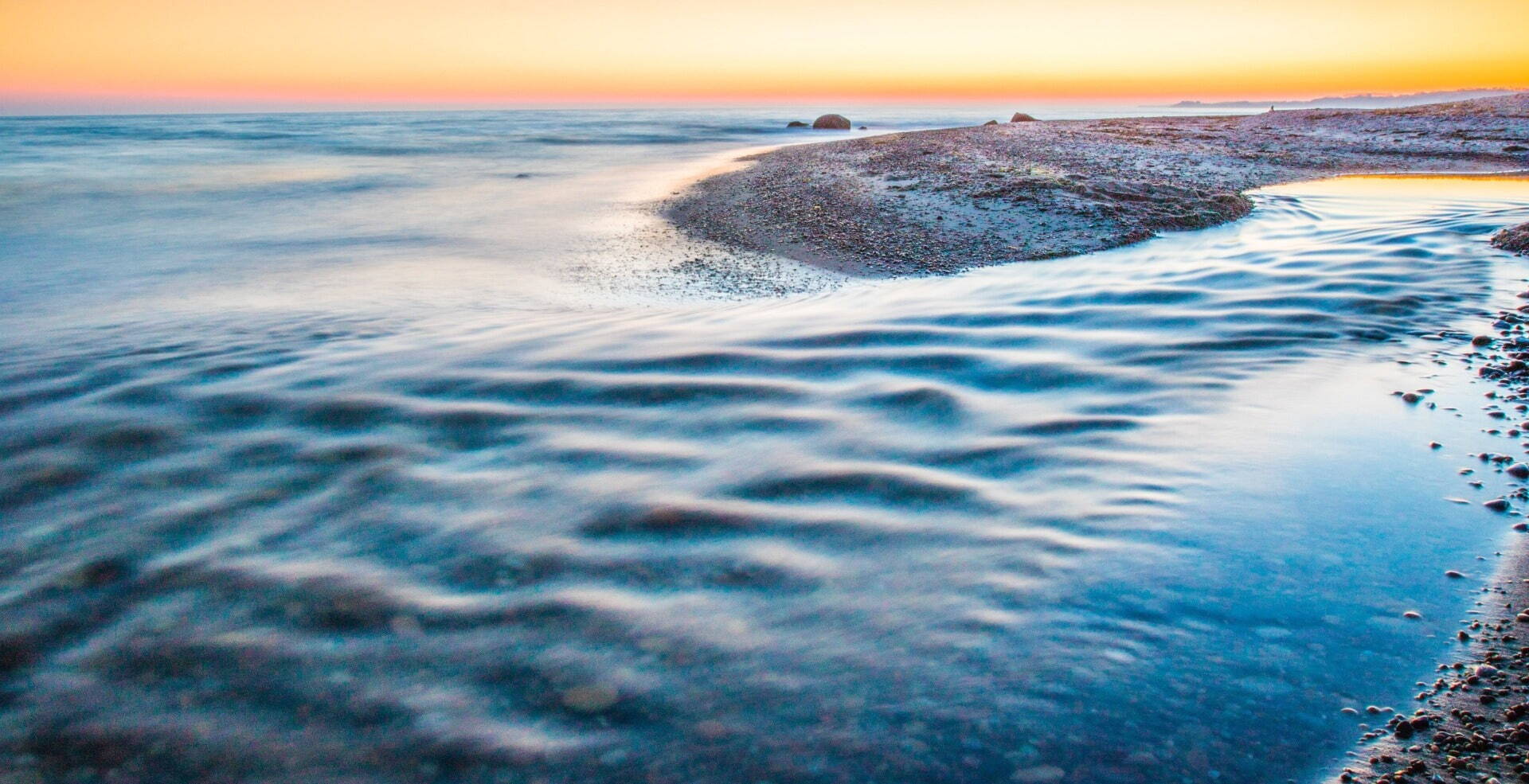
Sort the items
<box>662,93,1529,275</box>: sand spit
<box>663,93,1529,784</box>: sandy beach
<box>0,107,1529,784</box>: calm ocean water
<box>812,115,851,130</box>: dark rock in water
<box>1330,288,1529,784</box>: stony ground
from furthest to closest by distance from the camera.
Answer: <box>812,115,851,130</box>: dark rock in water, <box>662,93,1529,275</box>: sand spit, <box>0,107,1529,784</box>: calm ocean water, <box>663,93,1529,784</box>: sandy beach, <box>1330,288,1529,784</box>: stony ground

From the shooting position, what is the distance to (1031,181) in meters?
11.4

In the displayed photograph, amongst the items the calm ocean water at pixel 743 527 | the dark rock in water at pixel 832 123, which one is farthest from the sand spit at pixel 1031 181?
the dark rock in water at pixel 832 123

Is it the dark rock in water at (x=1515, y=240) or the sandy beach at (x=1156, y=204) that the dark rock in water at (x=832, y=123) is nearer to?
the sandy beach at (x=1156, y=204)

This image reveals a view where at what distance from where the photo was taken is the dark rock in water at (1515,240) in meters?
8.12

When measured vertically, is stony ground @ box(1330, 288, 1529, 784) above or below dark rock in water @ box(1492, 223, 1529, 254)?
below

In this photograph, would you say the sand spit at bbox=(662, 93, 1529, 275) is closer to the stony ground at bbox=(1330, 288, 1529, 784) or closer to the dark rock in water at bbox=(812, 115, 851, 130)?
the stony ground at bbox=(1330, 288, 1529, 784)

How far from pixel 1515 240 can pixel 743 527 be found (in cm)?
935

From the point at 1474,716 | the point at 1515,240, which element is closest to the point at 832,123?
the point at 1515,240

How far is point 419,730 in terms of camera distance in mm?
2250

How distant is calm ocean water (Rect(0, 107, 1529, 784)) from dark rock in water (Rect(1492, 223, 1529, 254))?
127 centimetres

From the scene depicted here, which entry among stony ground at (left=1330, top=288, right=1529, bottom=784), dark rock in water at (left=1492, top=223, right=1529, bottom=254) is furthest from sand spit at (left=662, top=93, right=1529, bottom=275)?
stony ground at (left=1330, top=288, right=1529, bottom=784)

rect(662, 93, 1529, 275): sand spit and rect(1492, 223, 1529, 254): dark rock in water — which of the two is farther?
rect(662, 93, 1529, 275): sand spit

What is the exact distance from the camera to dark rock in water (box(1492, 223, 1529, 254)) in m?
8.12

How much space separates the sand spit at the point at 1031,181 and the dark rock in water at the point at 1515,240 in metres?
2.73
